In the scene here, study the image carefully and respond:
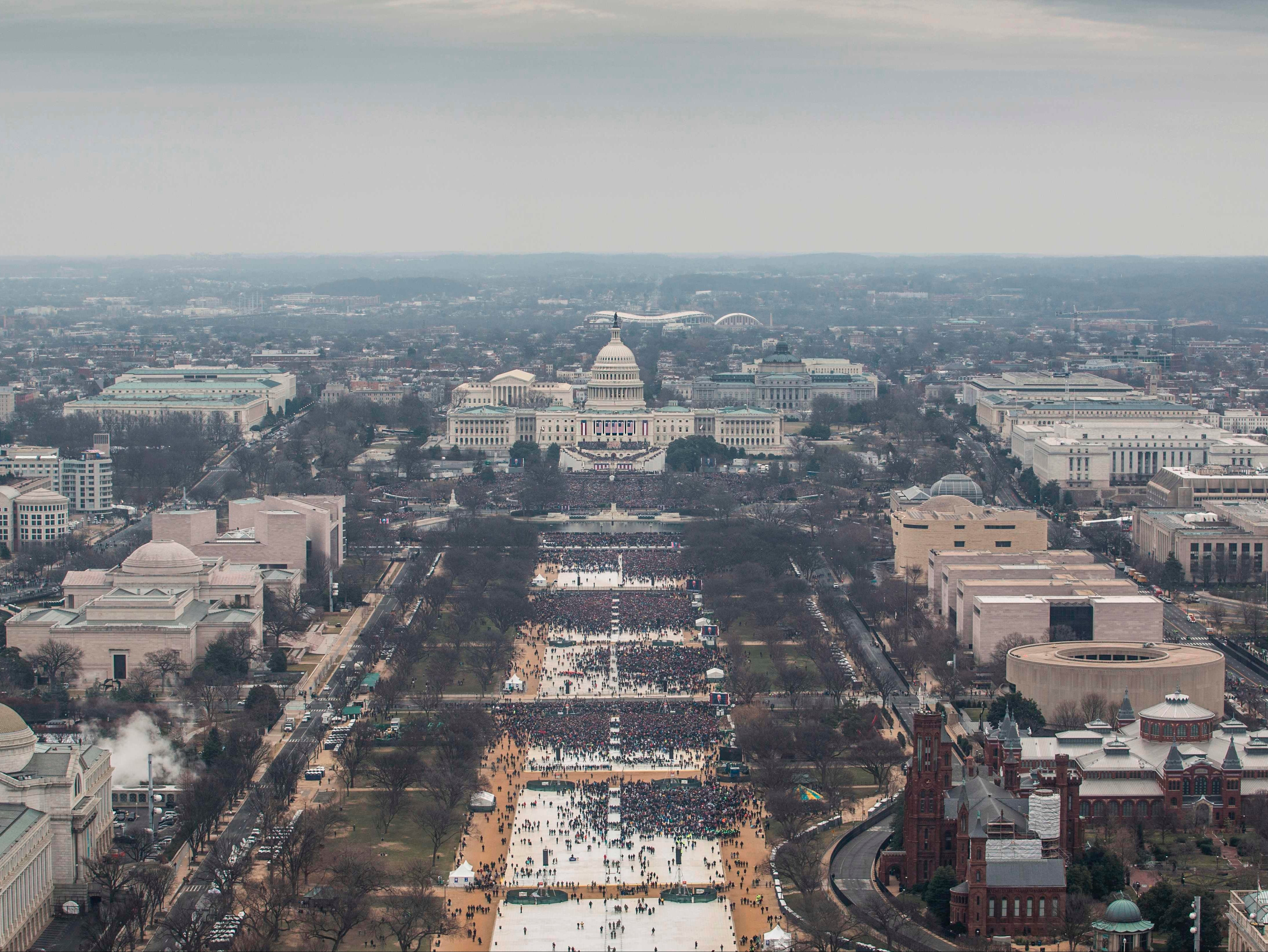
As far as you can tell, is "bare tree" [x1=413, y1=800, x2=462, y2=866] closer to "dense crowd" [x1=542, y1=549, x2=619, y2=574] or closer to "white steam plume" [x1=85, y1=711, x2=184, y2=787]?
"white steam plume" [x1=85, y1=711, x2=184, y2=787]

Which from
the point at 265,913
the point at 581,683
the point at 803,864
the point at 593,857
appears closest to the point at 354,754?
the point at 593,857

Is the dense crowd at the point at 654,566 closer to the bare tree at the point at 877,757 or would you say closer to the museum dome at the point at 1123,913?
the bare tree at the point at 877,757

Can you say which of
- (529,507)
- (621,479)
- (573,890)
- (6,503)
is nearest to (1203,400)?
(621,479)

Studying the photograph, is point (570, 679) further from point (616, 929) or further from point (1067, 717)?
point (616, 929)

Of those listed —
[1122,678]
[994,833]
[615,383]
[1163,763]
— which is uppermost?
[615,383]

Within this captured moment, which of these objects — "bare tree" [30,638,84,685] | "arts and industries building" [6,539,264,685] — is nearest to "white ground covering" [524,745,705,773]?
"arts and industries building" [6,539,264,685]

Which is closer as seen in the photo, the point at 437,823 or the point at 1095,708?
the point at 437,823
